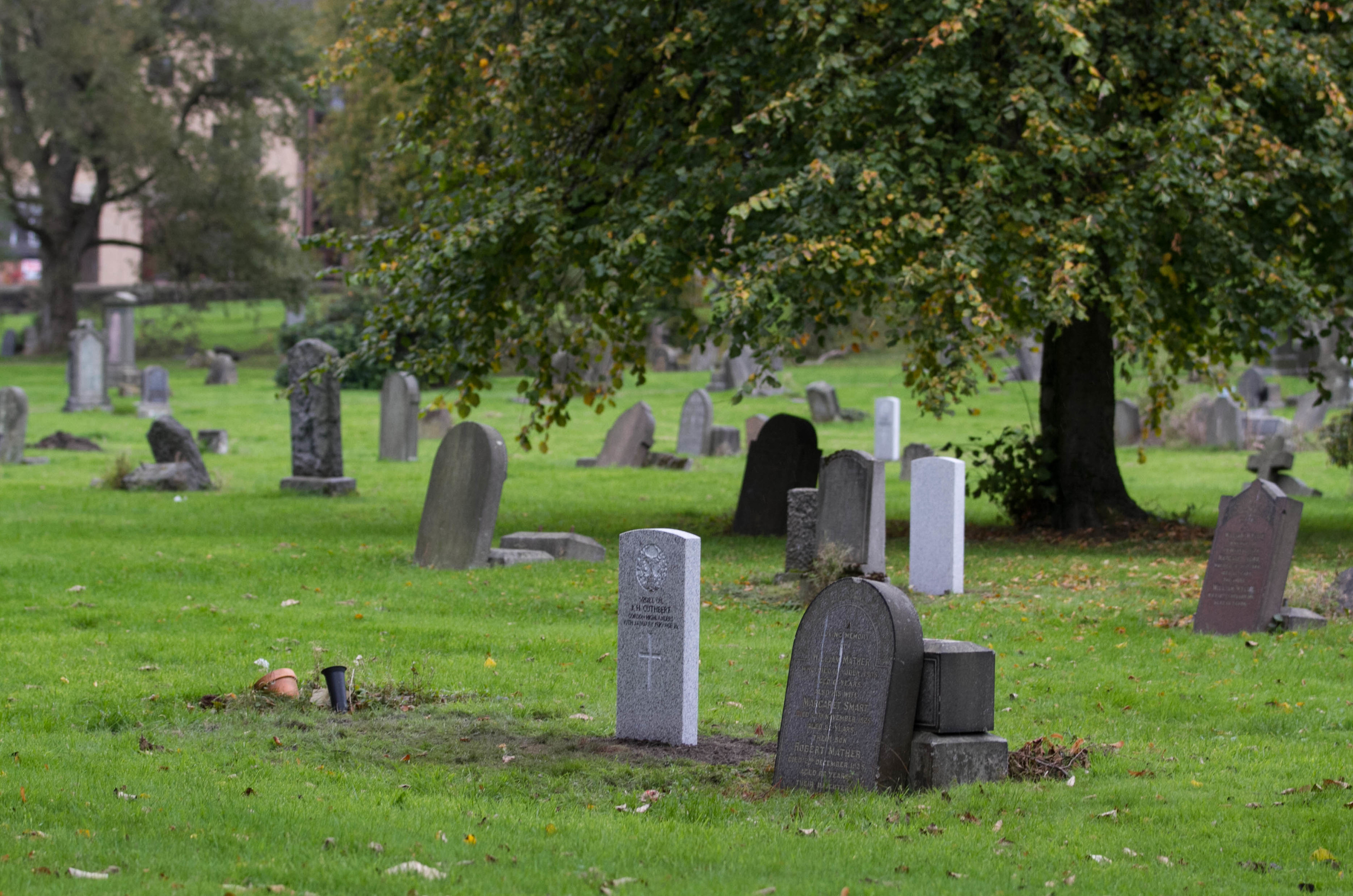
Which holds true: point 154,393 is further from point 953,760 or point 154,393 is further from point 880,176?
point 953,760

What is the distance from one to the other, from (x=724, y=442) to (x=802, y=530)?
44.4 feet

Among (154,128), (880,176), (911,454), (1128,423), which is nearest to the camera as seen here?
(880,176)

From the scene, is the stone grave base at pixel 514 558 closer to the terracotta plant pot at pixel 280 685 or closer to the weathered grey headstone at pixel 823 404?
the terracotta plant pot at pixel 280 685

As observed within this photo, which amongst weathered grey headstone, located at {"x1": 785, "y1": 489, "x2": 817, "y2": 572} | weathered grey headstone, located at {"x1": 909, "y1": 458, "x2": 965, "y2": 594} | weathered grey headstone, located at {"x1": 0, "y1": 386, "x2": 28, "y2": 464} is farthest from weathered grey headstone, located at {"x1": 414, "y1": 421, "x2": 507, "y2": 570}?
weathered grey headstone, located at {"x1": 0, "y1": 386, "x2": 28, "y2": 464}

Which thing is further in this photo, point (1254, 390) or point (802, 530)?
point (1254, 390)

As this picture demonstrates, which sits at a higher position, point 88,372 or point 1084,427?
point 88,372

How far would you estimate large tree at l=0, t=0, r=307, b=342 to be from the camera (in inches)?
1714

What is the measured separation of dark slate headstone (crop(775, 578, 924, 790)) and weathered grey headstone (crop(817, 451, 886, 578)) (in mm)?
5122

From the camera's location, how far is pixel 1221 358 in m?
16.1

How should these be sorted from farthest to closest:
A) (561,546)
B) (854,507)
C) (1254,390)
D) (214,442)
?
1. (1254,390)
2. (214,442)
3. (561,546)
4. (854,507)

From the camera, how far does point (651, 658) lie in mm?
6785

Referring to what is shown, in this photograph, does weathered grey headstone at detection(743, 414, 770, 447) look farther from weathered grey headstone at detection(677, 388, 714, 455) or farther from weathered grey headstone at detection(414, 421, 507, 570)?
weathered grey headstone at detection(414, 421, 507, 570)

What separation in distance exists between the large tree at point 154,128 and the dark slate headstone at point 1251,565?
39.2 m

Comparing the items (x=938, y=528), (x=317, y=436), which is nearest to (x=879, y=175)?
(x=938, y=528)
